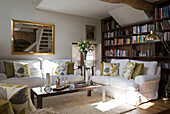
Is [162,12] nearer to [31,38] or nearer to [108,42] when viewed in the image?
[108,42]

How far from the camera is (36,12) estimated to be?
476 cm

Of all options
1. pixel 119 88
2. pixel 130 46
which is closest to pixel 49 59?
pixel 119 88

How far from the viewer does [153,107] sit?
3.12 m

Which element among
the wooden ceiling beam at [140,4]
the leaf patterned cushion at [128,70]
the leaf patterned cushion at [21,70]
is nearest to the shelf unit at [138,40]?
the wooden ceiling beam at [140,4]

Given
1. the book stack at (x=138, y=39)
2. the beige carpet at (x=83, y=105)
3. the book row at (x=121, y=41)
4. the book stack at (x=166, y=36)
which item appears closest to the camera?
the beige carpet at (x=83, y=105)

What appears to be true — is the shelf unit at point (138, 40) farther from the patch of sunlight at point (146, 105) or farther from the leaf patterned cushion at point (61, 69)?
the leaf patterned cushion at point (61, 69)


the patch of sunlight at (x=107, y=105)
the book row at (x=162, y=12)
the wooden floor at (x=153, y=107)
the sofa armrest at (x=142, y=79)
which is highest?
the book row at (x=162, y=12)

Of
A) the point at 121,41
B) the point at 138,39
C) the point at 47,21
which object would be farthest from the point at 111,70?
the point at 47,21

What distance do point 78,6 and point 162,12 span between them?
251 centimetres

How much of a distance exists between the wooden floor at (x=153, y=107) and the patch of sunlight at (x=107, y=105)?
43cm

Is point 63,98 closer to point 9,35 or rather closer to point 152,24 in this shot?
point 9,35

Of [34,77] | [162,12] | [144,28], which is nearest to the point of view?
[34,77]

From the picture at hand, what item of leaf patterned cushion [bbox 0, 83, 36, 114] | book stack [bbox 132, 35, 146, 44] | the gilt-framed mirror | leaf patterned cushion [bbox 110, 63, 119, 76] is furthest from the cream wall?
leaf patterned cushion [bbox 0, 83, 36, 114]

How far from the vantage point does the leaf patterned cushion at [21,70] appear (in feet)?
12.4
